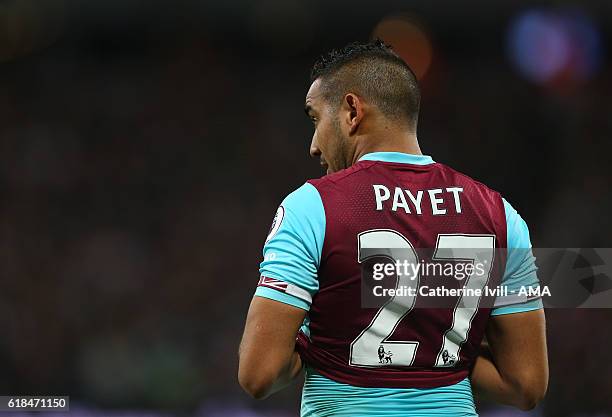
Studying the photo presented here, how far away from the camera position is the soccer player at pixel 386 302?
1.96m

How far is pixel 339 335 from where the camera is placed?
2.01m

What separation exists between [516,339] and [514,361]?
0.19 feet

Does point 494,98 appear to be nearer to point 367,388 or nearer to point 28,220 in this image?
point 28,220

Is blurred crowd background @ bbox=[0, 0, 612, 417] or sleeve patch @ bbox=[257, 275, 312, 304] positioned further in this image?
blurred crowd background @ bbox=[0, 0, 612, 417]

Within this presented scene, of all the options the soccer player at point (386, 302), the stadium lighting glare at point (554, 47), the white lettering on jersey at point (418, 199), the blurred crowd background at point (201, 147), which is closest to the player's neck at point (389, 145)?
the soccer player at point (386, 302)

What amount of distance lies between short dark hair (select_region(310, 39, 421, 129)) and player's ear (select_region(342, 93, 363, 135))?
0.07 feet

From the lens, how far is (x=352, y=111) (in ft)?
7.38

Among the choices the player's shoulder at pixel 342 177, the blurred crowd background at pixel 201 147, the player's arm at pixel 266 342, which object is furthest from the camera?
the blurred crowd background at pixel 201 147

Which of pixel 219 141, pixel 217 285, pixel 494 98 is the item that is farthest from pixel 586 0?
pixel 217 285

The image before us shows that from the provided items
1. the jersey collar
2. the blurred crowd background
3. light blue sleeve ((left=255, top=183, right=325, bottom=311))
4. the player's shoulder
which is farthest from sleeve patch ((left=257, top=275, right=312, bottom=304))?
the blurred crowd background

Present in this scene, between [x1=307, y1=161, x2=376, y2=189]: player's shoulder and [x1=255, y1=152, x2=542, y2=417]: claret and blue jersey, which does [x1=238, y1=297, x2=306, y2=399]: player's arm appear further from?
[x1=307, y1=161, x2=376, y2=189]: player's shoulder

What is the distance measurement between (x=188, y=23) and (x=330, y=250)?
21.7 feet

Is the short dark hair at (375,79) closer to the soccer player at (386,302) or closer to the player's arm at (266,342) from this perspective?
the soccer player at (386,302)

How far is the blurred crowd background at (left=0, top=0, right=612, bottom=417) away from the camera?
730 cm
